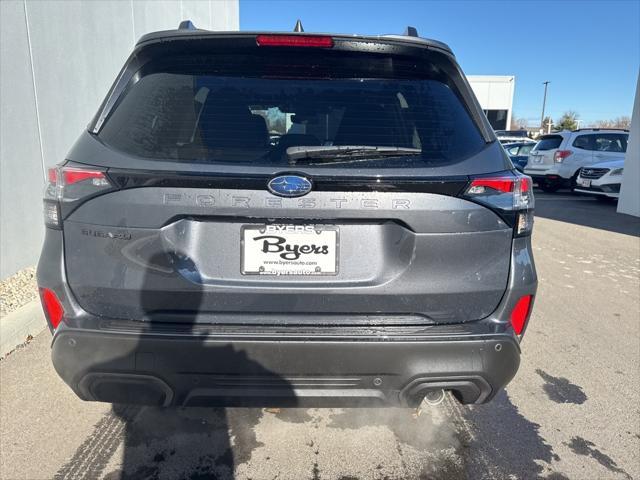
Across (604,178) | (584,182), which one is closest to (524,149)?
(584,182)

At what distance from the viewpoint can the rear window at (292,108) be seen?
6.14 ft

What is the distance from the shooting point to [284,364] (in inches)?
70.6

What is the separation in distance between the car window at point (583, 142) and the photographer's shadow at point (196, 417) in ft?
43.9

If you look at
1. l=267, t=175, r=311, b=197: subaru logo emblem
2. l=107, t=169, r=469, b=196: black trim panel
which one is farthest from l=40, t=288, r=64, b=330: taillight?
l=267, t=175, r=311, b=197: subaru logo emblem

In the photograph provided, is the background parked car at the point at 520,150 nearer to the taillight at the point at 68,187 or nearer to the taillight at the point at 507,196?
the taillight at the point at 507,196

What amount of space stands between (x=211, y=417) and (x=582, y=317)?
11.8 feet

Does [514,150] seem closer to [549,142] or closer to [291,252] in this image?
[549,142]

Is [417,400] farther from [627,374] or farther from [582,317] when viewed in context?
[582,317]

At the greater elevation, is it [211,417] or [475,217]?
[475,217]

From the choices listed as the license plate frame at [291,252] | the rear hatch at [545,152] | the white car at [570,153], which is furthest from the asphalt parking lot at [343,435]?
the rear hatch at [545,152]

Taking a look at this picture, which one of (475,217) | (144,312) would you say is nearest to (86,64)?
(144,312)

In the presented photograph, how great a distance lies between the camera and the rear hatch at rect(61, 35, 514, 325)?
5.67ft

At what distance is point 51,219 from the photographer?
6.01 feet

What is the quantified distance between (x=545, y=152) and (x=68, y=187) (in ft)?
47.8
